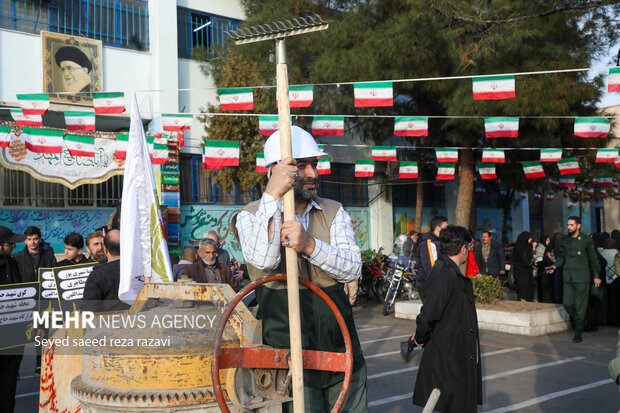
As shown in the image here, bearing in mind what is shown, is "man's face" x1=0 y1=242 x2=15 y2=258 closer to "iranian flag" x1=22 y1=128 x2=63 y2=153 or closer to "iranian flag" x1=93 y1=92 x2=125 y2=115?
"iranian flag" x1=93 y1=92 x2=125 y2=115

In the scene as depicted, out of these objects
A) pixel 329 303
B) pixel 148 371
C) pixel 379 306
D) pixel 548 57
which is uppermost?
pixel 548 57

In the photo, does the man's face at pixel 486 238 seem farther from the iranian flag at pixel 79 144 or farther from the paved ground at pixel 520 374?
the iranian flag at pixel 79 144

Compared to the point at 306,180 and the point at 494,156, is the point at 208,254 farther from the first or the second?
the point at 494,156

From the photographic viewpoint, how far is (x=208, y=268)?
297 inches

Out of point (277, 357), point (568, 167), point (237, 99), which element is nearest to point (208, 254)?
point (237, 99)

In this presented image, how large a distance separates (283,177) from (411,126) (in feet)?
36.5

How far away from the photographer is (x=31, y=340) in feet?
Result: 18.3

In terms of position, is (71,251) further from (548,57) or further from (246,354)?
(548,57)

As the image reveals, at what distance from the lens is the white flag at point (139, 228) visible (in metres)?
4.24

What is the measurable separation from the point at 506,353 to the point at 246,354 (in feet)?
23.5

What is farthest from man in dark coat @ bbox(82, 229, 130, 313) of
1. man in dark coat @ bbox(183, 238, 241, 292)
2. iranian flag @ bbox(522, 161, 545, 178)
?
iranian flag @ bbox(522, 161, 545, 178)

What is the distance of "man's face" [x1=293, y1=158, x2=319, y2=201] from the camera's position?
98.7 inches

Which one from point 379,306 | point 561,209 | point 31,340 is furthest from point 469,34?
point 561,209

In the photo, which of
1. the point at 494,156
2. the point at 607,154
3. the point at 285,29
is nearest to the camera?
the point at 285,29
